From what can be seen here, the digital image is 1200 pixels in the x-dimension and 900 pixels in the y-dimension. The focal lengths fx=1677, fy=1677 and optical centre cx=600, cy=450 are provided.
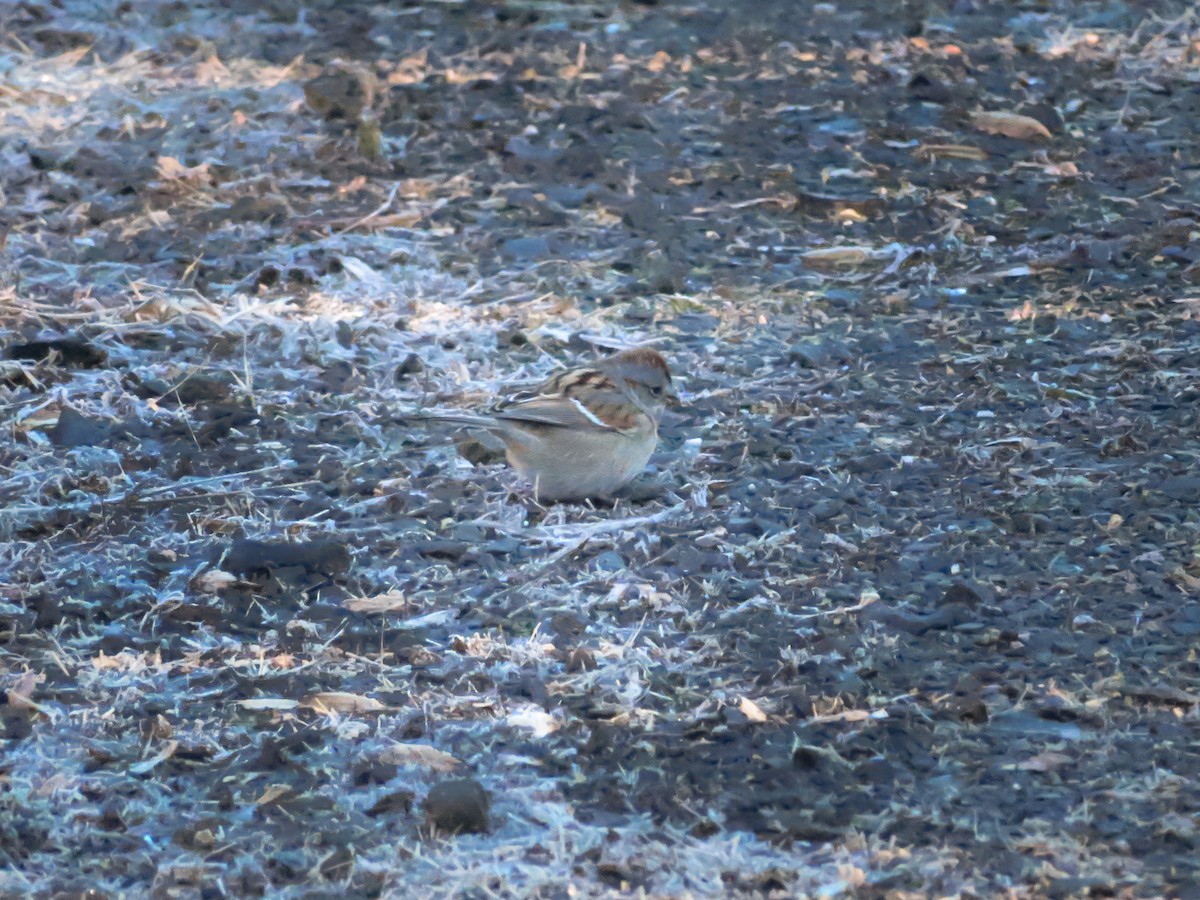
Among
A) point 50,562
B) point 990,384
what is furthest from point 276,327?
point 990,384

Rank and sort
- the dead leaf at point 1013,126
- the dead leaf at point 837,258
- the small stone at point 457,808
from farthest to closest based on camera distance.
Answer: the dead leaf at point 1013,126
the dead leaf at point 837,258
the small stone at point 457,808

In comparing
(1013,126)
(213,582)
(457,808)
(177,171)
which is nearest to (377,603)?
(213,582)

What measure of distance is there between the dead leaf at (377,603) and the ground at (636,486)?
0.02 metres

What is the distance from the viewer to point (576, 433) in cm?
521

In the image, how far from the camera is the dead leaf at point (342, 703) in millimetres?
4254

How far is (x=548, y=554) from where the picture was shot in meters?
5.07

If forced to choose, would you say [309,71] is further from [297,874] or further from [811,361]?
[297,874]

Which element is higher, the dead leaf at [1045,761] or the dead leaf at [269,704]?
the dead leaf at [1045,761]

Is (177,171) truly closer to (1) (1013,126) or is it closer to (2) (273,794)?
(1) (1013,126)

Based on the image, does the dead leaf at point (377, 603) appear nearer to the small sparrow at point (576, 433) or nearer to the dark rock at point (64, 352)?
the small sparrow at point (576, 433)

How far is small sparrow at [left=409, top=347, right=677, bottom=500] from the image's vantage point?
17.2 feet

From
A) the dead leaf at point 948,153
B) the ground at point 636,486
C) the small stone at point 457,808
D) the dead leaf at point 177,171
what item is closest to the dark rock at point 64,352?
the ground at point 636,486

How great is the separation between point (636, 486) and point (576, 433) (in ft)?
1.32

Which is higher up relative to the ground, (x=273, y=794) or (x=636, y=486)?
(x=273, y=794)
